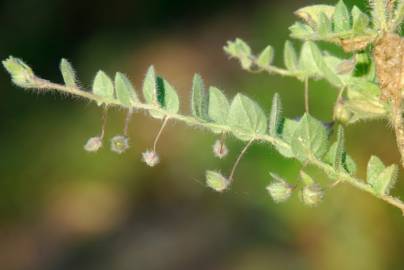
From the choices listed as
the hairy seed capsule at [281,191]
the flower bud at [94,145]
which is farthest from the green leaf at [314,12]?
the flower bud at [94,145]

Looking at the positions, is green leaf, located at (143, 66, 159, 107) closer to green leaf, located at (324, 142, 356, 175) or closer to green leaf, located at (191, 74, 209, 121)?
green leaf, located at (191, 74, 209, 121)

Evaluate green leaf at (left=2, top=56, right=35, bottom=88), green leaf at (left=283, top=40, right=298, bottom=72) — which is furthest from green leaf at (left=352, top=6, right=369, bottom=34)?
A: green leaf at (left=2, top=56, right=35, bottom=88)

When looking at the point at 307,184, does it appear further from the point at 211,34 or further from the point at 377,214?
the point at 211,34

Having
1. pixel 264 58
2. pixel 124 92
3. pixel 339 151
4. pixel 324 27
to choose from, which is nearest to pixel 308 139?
pixel 339 151

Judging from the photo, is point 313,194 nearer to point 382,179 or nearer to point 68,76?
point 382,179

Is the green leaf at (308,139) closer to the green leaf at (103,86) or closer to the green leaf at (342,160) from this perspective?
the green leaf at (342,160)

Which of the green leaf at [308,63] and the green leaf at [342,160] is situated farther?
the green leaf at [308,63]

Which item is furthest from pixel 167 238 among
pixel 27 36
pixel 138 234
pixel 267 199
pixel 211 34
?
pixel 211 34
